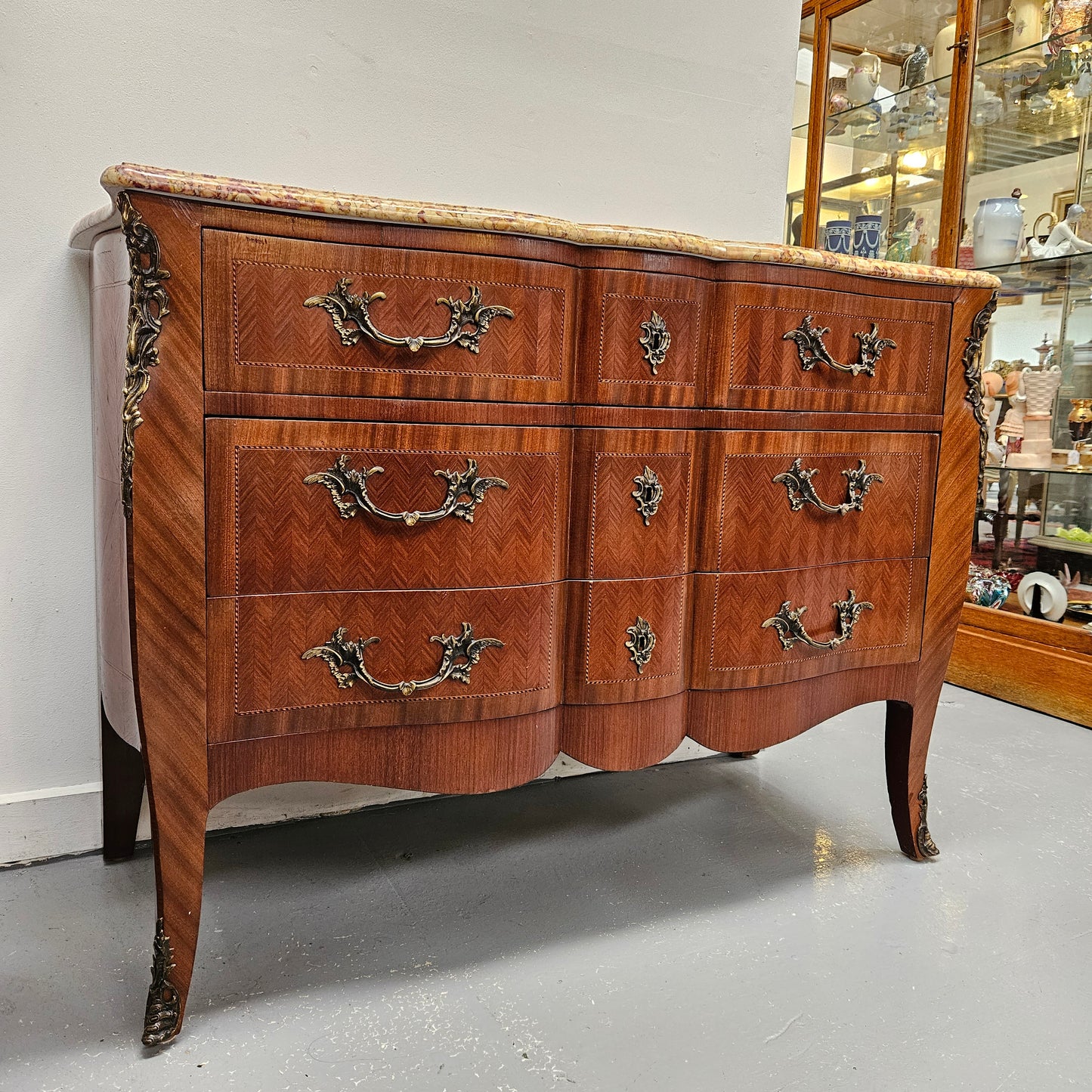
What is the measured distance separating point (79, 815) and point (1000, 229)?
3055 mm

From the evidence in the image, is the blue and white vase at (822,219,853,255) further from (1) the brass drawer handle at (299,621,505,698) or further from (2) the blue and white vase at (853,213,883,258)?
(1) the brass drawer handle at (299,621,505,698)

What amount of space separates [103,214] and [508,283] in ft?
1.91

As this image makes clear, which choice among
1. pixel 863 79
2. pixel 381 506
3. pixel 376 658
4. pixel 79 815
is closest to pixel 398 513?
pixel 381 506

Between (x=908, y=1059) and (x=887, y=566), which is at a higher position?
(x=887, y=566)

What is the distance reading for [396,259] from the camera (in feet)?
3.75

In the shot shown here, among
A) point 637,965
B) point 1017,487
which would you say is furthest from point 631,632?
point 1017,487

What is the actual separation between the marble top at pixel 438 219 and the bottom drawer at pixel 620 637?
18.6 inches

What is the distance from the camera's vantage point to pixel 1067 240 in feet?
9.39

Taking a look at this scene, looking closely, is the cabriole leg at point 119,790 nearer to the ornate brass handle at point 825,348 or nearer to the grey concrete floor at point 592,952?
the grey concrete floor at point 592,952

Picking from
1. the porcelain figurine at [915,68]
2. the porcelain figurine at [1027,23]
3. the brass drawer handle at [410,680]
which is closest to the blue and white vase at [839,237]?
the brass drawer handle at [410,680]

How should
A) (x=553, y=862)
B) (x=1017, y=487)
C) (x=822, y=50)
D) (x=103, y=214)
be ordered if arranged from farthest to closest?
(x=822, y=50) < (x=1017, y=487) < (x=553, y=862) < (x=103, y=214)

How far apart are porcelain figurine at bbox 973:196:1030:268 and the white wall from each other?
4.96ft

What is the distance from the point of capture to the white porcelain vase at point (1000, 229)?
2.98 m

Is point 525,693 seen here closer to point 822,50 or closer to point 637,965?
point 637,965
